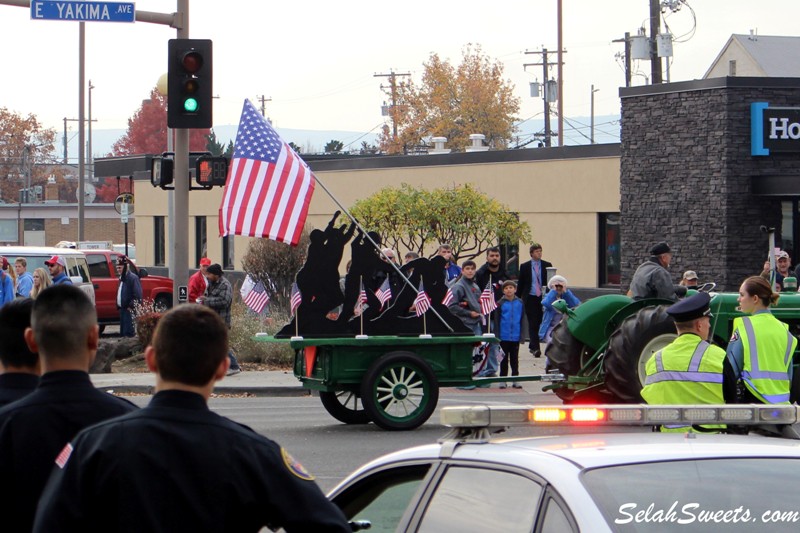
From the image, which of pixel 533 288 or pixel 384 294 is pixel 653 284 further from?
pixel 533 288

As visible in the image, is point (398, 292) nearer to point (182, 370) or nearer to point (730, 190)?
point (182, 370)

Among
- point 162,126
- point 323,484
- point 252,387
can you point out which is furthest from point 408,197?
point 162,126

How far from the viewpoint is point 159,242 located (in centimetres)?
4956

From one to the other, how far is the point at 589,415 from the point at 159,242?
46.5 m

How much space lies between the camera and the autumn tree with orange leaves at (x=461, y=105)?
75.6 m

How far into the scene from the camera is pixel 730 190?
84.3ft

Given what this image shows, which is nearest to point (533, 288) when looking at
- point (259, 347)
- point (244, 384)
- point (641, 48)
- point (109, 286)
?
point (259, 347)

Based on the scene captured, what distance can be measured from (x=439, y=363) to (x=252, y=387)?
5.17 m

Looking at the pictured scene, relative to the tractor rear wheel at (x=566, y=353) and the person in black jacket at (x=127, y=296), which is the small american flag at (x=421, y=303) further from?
the person in black jacket at (x=127, y=296)

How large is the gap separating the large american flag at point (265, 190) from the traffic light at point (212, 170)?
Result: 8.91ft

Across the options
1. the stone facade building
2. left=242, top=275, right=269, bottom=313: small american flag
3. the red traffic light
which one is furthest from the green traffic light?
the stone facade building

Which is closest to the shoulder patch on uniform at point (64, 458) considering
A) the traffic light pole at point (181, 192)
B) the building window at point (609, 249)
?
the traffic light pole at point (181, 192)

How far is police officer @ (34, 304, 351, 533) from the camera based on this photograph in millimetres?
3156

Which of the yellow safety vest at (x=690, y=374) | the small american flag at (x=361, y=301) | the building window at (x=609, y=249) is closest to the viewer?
the yellow safety vest at (x=690, y=374)
